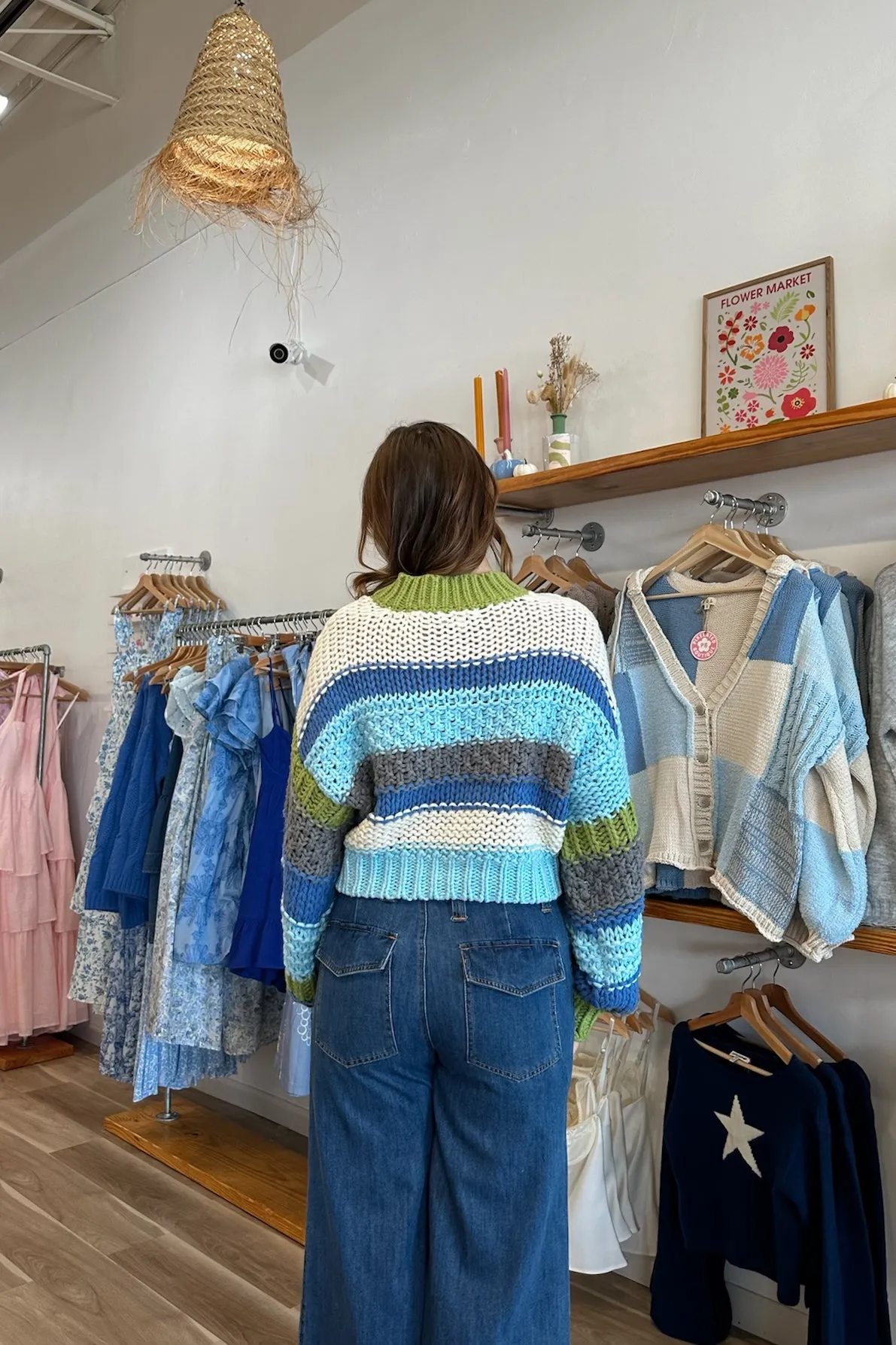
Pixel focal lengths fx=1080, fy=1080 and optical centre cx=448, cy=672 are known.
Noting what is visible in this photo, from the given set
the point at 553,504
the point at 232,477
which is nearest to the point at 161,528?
the point at 232,477

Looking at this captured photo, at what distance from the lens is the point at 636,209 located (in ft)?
7.91

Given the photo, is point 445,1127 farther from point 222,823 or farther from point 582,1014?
point 222,823

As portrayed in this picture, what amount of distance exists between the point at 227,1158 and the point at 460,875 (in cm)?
193

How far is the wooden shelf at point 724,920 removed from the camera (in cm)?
177

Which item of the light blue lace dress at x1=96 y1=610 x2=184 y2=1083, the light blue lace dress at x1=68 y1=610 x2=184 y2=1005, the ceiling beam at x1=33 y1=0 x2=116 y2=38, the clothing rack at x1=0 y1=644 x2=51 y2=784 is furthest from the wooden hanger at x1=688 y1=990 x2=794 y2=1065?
the ceiling beam at x1=33 y1=0 x2=116 y2=38

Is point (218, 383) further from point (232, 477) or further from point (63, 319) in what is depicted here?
point (63, 319)

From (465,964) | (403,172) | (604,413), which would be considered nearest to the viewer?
(465,964)

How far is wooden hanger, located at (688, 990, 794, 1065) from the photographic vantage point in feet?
6.39

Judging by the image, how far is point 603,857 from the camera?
1518 millimetres

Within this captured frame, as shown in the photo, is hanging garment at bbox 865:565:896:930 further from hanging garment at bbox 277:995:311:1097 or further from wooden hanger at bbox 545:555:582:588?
hanging garment at bbox 277:995:311:1097

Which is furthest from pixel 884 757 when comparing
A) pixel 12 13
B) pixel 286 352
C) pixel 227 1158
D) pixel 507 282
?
pixel 12 13

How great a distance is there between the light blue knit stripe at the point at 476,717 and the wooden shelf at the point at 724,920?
577 mm

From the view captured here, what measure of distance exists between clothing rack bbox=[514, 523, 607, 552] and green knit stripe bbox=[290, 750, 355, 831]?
1.07 meters

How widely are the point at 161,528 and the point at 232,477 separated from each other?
459 mm
